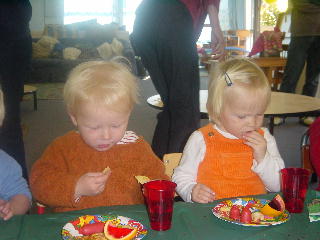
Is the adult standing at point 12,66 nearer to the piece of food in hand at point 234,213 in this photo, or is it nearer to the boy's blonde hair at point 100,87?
the boy's blonde hair at point 100,87

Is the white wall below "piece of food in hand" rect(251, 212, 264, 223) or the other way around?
the other way around

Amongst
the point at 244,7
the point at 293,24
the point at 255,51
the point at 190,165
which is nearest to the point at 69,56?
the point at 255,51

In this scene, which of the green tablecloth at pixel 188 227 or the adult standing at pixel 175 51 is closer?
the green tablecloth at pixel 188 227

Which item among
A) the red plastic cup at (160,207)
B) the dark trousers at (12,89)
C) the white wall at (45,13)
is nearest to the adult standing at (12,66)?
the dark trousers at (12,89)

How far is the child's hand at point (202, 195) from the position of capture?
1.23 meters

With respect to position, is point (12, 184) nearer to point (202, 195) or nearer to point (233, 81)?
point (202, 195)

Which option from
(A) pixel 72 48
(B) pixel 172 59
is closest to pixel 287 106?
(B) pixel 172 59

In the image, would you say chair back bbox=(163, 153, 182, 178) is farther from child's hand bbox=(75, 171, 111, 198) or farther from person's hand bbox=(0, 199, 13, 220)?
person's hand bbox=(0, 199, 13, 220)

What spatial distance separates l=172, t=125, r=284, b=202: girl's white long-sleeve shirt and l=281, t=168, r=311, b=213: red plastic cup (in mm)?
309

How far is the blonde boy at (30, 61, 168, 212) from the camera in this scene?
52.0 inches

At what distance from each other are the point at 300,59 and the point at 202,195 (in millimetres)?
3513

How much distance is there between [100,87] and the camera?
133 centimetres

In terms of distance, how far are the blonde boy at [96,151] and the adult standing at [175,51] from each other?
77cm

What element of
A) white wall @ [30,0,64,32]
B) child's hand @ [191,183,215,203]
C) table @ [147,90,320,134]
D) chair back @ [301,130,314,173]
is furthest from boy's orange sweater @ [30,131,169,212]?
white wall @ [30,0,64,32]
